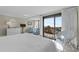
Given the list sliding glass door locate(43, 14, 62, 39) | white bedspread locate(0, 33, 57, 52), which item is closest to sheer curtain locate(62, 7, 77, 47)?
sliding glass door locate(43, 14, 62, 39)

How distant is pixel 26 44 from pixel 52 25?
31 cm

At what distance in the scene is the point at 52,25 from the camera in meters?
0.74

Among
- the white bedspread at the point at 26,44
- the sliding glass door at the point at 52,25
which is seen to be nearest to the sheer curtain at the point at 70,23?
the sliding glass door at the point at 52,25

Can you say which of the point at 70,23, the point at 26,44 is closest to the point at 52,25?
the point at 70,23

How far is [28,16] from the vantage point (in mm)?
738

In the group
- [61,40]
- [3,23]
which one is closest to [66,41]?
[61,40]

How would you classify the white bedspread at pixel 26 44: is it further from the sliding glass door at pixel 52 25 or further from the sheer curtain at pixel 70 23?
the sheer curtain at pixel 70 23

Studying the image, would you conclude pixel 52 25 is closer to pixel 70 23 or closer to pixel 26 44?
pixel 70 23

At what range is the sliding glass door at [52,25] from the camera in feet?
2.30

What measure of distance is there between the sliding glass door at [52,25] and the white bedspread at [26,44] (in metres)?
0.07
